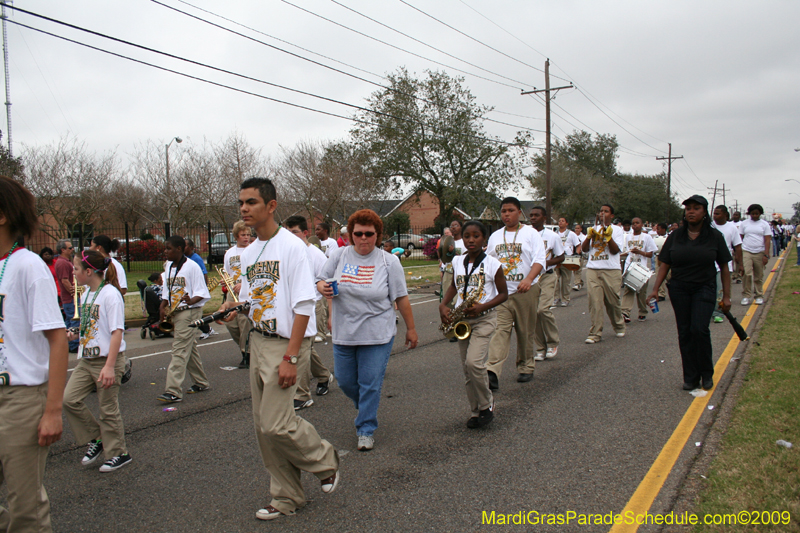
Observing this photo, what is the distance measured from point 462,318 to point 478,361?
1.40 ft

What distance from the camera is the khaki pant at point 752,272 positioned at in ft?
39.3

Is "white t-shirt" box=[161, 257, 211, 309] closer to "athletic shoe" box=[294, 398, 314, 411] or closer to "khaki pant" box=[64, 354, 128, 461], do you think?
"athletic shoe" box=[294, 398, 314, 411]

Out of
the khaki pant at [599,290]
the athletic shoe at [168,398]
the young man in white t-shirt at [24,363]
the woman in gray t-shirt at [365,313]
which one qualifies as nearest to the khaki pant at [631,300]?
the khaki pant at [599,290]

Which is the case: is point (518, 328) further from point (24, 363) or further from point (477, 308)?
point (24, 363)

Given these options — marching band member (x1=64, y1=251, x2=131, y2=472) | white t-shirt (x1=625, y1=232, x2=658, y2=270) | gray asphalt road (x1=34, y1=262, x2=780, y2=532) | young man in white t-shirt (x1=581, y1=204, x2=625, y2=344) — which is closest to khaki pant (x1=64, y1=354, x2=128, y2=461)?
marching band member (x1=64, y1=251, x2=131, y2=472)

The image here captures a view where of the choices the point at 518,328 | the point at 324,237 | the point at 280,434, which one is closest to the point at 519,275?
the point at 518,328

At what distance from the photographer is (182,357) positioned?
625cm

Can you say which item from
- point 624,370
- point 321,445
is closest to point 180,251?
point 321,445

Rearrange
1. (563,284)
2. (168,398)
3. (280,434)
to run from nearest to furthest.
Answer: (280,434) < (168,398) < (563,284)

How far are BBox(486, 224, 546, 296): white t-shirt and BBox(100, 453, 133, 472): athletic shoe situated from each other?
4.19 meters

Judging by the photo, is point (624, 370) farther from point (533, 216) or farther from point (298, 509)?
point (298, 509)

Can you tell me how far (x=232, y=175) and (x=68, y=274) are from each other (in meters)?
21.9

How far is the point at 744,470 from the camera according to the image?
12.6ft

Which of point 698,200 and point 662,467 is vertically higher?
point 698,200
